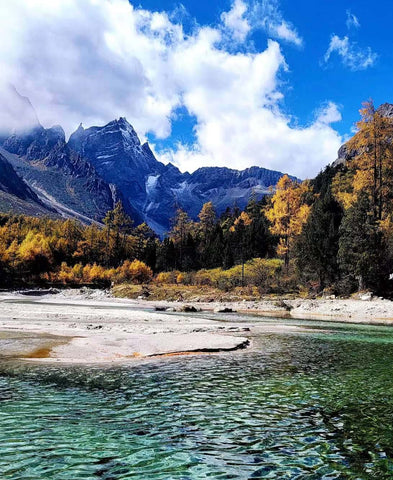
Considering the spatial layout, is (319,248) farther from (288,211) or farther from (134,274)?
(134,274)

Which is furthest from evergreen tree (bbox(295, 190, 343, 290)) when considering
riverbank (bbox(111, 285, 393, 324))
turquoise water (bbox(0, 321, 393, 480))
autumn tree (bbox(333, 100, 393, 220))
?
turquoise water (bbox(0, 321, 393, 480))

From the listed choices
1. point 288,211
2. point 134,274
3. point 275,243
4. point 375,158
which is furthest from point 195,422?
point 275,243

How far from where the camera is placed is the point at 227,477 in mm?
6164

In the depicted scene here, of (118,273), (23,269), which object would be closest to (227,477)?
(118,273)

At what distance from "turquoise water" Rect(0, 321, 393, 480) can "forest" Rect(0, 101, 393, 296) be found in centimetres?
3918

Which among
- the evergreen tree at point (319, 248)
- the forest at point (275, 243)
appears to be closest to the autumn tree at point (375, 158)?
the forest at point (275, 243)

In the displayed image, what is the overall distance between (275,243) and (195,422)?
9209cm

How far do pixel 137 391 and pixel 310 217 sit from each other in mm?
54125

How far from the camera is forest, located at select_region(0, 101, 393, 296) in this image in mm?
51281

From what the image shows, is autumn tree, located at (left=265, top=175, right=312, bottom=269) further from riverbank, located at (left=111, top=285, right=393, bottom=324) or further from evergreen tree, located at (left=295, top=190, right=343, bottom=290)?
riverbank, located at (left=111, top=285, right=393, bottom=324)

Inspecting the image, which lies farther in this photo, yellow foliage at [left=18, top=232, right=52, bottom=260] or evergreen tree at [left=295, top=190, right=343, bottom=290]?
yellow foliage at [left=18, top=232, right=52, bottom=260]

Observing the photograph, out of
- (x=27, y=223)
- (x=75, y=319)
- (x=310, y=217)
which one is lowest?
(x=75, y=319)

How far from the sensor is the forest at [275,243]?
51281 millimetres

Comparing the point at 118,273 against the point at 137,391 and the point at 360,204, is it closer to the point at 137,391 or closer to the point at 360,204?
the point at 360,204
